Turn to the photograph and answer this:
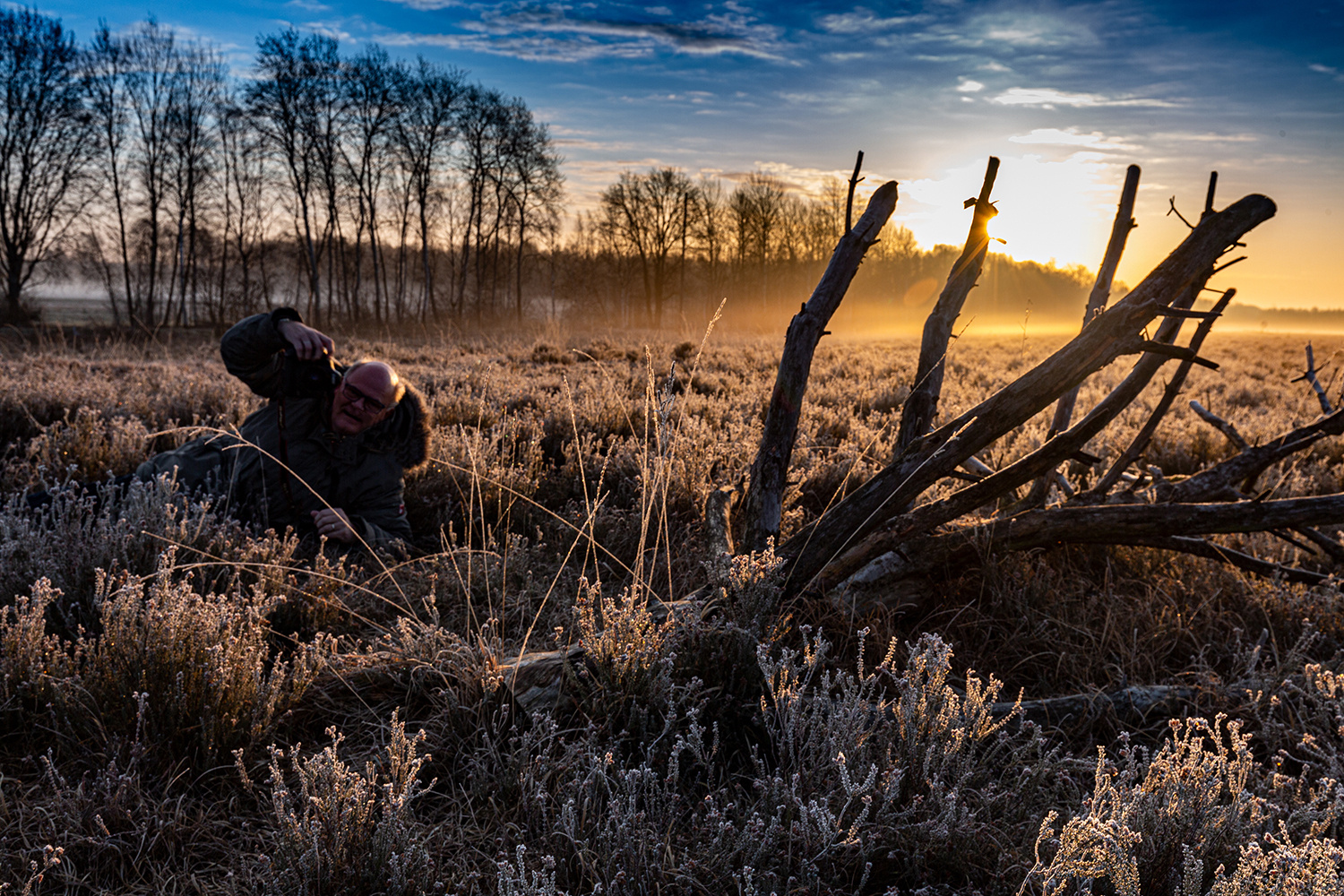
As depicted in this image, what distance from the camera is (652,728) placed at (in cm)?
232

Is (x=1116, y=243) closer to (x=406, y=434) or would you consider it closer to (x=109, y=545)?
(x=406, y=434)

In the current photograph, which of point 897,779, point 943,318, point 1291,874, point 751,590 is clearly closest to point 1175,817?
point 1291,874

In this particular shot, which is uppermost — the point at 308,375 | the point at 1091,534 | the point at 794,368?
the point at 794,368

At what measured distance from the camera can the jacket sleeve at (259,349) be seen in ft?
14.5

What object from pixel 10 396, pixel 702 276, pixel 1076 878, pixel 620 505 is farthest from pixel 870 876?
pixel 702 276

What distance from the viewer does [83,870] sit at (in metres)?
1.85

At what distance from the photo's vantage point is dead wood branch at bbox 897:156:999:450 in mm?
3184

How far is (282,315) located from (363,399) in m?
0.91

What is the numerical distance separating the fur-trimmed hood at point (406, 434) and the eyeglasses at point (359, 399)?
0.80 feet

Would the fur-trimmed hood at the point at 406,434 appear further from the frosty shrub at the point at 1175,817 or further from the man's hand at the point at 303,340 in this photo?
the frosty shrub at the point at 1175,817

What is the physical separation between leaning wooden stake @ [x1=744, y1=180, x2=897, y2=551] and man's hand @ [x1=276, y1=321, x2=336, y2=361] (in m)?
2.91

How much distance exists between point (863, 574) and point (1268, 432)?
7458mm

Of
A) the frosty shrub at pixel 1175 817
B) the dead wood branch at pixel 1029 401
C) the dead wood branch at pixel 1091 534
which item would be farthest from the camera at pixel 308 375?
the frosty shrub at pixel 1175 817

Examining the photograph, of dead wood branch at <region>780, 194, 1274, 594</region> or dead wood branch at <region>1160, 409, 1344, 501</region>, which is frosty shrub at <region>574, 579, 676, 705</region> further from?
dead wood branch at <region>1160, 409, 1344, 501</region>
